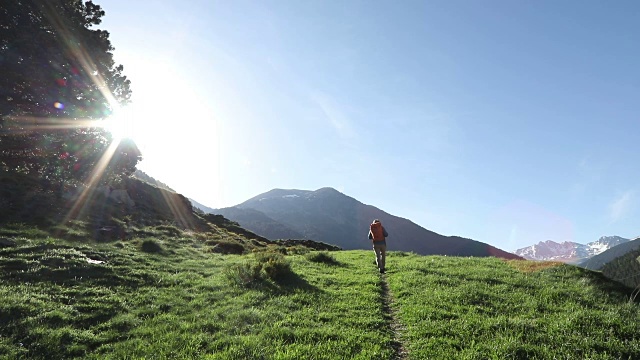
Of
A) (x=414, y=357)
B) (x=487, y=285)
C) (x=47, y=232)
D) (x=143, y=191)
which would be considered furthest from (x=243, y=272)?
(x=143, y=191)

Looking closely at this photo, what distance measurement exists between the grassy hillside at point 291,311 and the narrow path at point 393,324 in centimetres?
7

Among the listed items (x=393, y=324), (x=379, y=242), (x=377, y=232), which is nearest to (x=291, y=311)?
(x=393, y=324)

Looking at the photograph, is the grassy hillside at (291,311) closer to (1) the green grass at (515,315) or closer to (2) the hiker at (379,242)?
(1) the green grass at (515,315)

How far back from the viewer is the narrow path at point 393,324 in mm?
9328

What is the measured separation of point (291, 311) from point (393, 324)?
3.63m

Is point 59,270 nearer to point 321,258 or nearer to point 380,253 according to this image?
point 321,258

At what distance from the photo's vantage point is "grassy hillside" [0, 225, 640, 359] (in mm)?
8875

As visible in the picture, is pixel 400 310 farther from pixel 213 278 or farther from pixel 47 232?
pixel 47 232

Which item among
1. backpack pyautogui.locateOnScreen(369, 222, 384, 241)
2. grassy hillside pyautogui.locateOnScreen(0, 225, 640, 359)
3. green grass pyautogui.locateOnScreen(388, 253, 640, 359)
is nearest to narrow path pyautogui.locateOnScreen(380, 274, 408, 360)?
grassy hillside pyautogui.locateOnScreen(0, 225, 640, 359)

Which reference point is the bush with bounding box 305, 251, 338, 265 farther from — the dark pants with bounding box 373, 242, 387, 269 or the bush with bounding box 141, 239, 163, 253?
the bush with bounding box 141, 239, 163, 253

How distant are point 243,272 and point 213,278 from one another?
1743mm

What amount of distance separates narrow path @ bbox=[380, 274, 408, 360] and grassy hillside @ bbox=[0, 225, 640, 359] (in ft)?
0.22

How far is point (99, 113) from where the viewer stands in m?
30.2

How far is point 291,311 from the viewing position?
12.3 meters
